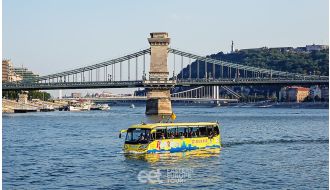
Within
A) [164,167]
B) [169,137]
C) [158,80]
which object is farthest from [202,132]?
[158,80]

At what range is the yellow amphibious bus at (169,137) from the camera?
123 feet

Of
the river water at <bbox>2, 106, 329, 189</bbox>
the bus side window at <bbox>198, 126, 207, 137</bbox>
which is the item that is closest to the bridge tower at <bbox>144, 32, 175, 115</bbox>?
the river water at <bbox>2, 106, 329, 189</bbox>

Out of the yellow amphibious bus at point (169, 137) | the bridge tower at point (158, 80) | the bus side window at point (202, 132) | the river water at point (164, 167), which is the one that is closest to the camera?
the river water at point (164, 167)

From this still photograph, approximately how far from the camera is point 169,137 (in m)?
38.5

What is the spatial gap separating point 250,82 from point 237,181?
76.3 metres

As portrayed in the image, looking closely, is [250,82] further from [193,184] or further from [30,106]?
[193,184]

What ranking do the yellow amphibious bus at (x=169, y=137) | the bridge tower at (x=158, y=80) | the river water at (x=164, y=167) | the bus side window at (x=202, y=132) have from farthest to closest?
the bridge tower at (x=158, y=80)
the bus side window at (x=202, y=132)
the yellow amphibious bus at (x=169, y=137)
the river water at (x=164, y=167)

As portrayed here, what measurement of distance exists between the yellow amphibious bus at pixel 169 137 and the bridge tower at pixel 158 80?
2663 inches

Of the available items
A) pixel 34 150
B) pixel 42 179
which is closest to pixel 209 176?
pixel 42 179

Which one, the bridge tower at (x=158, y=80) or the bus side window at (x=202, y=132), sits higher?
the bridge tower at (x=158, y=80)

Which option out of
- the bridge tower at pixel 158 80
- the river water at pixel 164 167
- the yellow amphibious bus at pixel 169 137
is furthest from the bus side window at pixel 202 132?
the bridge tower at pixel 158 80

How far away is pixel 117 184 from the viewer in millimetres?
27172

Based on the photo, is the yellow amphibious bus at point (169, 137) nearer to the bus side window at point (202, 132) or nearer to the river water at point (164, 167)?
the bus side window at point (202, 132)

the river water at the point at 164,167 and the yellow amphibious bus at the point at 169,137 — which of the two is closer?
the river water at the point at 164,167
